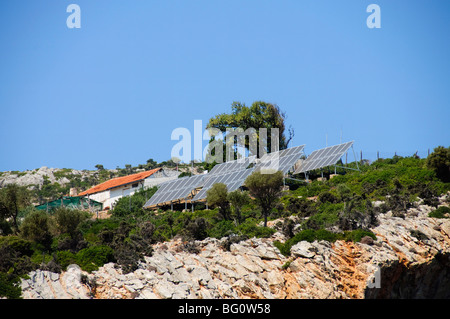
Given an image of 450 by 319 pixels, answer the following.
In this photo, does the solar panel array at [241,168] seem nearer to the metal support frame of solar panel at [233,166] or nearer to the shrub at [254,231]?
the metal support frame of solar panel at [233,166]

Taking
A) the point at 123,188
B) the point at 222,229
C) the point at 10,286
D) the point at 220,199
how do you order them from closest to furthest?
1. the point at 10,286
2. the point at 222,229
3. the point at 220,199
4. the point at 123,188

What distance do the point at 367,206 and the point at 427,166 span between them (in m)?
10.9

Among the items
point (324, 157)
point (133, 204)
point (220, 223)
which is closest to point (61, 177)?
point (133, 204)

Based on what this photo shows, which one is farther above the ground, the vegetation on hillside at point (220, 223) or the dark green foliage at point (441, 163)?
the dark green foliage at point (441, 163)

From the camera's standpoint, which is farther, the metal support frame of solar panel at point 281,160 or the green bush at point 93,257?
the metal support frame of solar panel at point 281,160

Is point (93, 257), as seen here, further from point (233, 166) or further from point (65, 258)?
point (233, 166)

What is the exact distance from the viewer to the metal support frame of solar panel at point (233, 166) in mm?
→ 60181

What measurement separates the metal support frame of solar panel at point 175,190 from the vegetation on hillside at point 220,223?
5.86 feet

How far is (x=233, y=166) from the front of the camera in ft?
201

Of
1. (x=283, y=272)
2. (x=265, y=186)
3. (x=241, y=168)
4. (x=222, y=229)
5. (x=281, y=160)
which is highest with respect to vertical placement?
(x=281, y=160)

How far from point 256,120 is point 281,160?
8.45m

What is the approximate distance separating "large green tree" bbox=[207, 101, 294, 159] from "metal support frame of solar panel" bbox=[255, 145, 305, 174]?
4.79m

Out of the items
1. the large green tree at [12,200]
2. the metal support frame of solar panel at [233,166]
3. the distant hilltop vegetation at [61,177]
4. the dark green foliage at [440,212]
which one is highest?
the metal support frame of solar panel at [233,166]

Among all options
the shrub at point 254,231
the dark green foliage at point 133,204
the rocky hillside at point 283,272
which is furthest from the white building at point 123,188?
the rocky hillside at point 283,272
